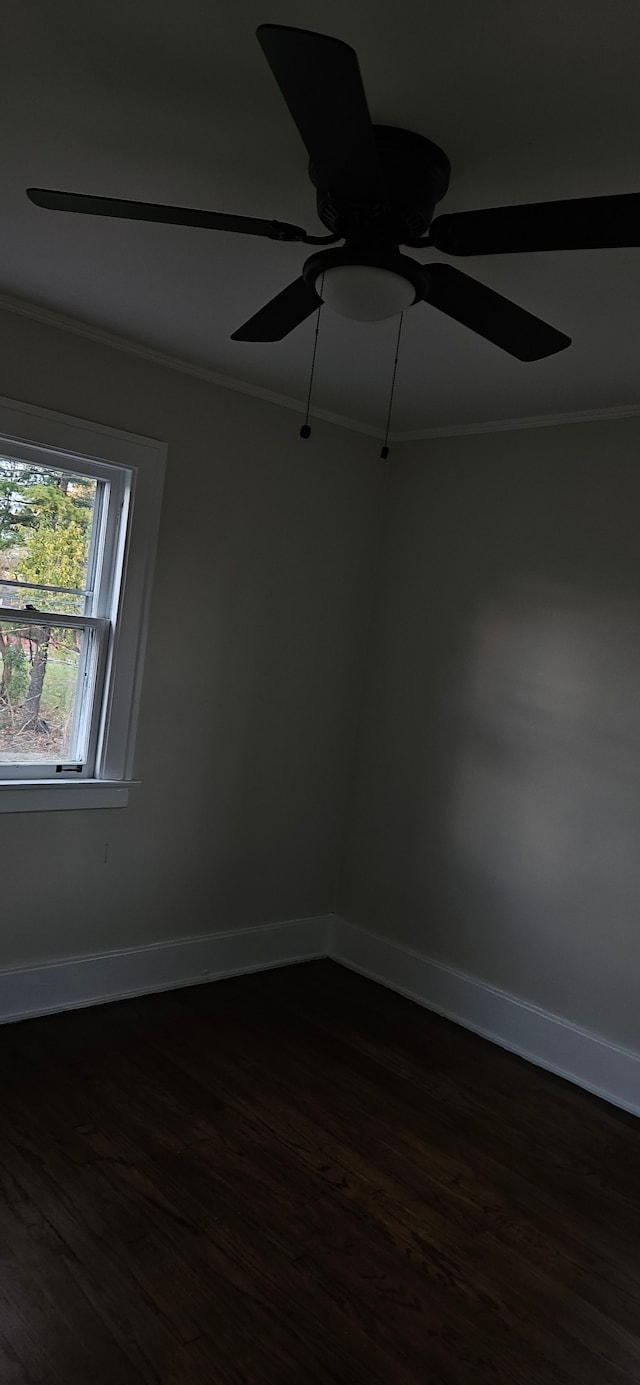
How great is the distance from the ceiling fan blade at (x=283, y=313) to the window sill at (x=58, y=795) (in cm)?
181

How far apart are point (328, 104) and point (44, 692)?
98.4 inches

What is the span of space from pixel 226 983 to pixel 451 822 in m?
1.18

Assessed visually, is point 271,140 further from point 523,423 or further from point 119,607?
point 523,423

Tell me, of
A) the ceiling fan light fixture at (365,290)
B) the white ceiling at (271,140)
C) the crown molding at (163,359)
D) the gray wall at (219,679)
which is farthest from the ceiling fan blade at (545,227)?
the gray wall at (219,679)

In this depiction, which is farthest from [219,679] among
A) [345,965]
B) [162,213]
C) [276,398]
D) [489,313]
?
[162,213]

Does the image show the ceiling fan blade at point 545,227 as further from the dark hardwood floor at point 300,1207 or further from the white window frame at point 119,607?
the dark hardwood floor at point 300,1207

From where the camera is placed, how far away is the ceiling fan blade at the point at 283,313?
2.01 metres

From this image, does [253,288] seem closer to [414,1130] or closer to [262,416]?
[262,416]

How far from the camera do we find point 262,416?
12.7 ft

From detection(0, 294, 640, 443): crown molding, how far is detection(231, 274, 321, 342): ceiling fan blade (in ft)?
3.83

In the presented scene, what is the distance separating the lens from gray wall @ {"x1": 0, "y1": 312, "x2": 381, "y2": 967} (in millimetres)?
3443

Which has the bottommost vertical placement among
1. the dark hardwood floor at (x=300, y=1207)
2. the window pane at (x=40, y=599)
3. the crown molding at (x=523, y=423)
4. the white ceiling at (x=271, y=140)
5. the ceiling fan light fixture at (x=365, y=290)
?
the dark hardwood floor at (x=300, y=1207)

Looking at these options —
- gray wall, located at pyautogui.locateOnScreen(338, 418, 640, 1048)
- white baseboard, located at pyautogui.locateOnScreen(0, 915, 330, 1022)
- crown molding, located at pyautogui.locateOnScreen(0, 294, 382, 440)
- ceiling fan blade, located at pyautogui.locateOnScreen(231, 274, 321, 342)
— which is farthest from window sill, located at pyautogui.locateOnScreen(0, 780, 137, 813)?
ceiling fan blade, located at pyautogui.locateOnScreen(231, 274, 321, 342)

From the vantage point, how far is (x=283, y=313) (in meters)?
2.14
